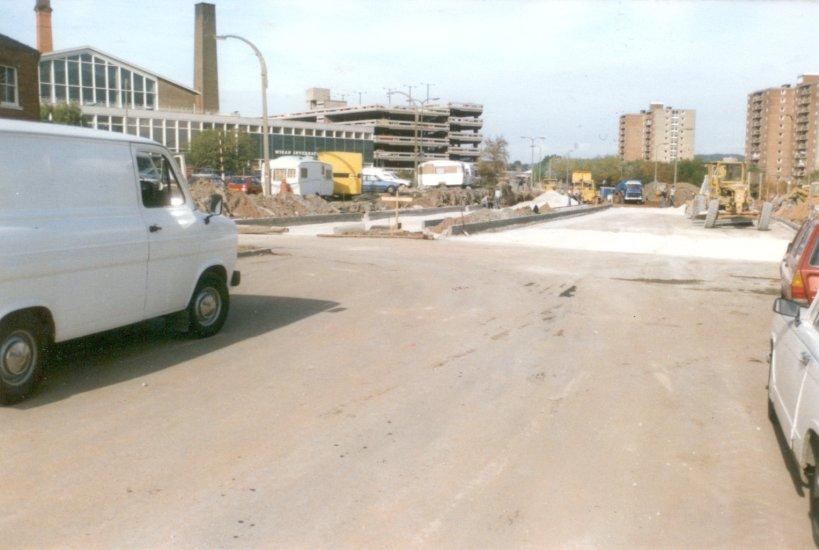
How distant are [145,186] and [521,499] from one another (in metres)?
5.16

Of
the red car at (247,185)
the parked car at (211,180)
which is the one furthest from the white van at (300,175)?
the parked car at (211,180)

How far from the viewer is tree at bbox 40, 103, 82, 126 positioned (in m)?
62.2

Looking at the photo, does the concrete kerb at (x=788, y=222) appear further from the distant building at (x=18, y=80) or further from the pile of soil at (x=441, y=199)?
the distant building at (x=18, y=80)

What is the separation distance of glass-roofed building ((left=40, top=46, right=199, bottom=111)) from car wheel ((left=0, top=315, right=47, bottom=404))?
71.6m

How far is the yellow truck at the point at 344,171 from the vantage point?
57875 mm

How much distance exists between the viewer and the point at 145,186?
8.37 meters

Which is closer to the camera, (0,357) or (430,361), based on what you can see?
(0,357)

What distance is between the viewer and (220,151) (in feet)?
260

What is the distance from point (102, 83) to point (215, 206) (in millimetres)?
79582

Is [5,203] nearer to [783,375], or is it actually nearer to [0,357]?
[0,357]

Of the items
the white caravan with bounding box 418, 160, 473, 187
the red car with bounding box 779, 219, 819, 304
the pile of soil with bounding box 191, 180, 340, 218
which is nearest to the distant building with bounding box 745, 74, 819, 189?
the white caravan with bounding box 418, 160, 473, 187

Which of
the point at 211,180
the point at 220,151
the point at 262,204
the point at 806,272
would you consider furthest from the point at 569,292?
the point at 220,151

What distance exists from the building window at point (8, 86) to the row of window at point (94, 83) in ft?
135

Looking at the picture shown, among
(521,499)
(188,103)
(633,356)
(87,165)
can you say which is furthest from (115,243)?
(188,103)
